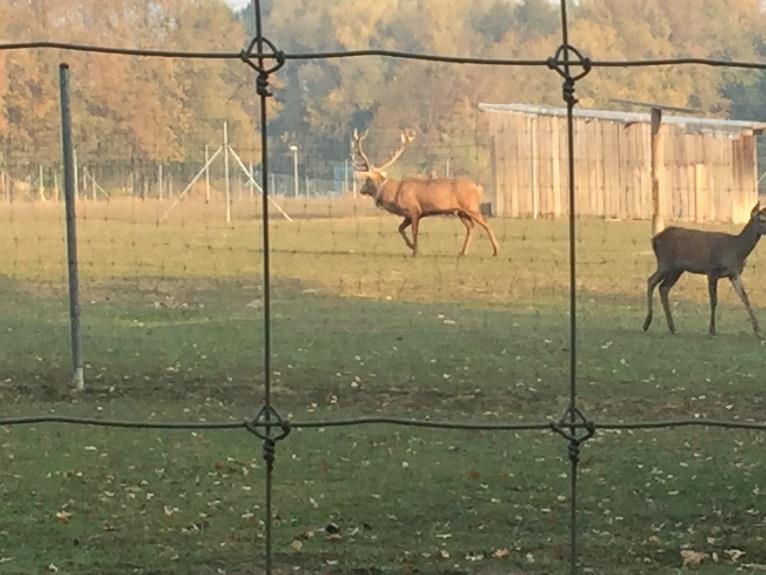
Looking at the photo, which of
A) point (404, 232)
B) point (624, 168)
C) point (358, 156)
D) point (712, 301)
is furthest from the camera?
point (624, 168)

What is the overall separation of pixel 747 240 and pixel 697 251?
413mm

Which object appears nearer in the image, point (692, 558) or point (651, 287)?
point (692, 558)

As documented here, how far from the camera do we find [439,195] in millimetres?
23188

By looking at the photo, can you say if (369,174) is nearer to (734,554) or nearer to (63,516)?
(63,516)

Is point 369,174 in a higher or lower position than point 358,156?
lower

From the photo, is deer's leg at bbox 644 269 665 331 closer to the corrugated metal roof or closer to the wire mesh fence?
the wire mesh fence

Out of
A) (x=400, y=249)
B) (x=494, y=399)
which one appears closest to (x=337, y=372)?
(x=494, y=399)

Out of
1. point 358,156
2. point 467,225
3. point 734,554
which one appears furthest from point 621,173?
point 734,554

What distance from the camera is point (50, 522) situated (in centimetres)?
598

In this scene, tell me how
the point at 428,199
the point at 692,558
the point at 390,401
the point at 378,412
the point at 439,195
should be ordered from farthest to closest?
the point at 439,195 → the point at 428,199 → the point at 390,401 → the point at 378,412 → the point at 692,558

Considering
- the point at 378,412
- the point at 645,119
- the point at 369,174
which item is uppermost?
the point at 645,119

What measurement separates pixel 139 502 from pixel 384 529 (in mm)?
1039

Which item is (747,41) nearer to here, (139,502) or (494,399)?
(494,399)

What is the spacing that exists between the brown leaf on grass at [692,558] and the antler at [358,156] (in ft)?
59.8
